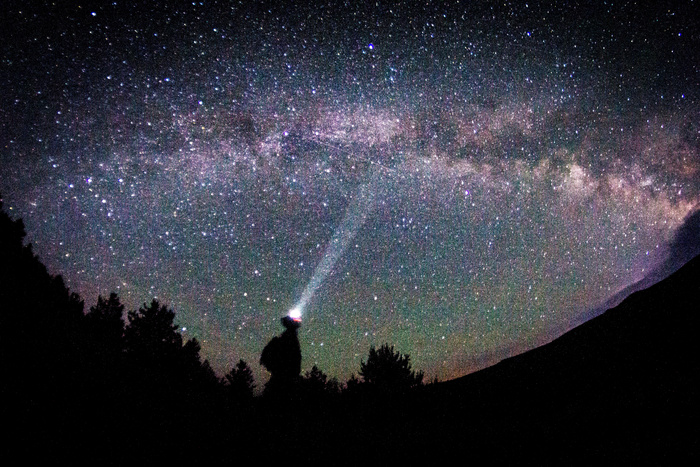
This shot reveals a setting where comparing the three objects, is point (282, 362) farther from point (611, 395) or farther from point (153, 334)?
point (153, 334)

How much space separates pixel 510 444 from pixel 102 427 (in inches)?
266

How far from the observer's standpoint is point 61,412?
394 centimetres

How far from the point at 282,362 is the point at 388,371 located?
16580mm

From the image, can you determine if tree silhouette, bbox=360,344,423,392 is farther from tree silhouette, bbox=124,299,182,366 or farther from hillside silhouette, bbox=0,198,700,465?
tree silhouette, bbox=124,299,182,366

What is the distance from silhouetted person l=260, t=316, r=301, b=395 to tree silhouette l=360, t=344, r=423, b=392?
15.0 metres

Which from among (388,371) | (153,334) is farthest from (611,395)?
(153,334)

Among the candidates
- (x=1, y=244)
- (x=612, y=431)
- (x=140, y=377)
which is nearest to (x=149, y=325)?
(x=1, y=244)

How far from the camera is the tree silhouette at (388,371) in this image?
22391mm

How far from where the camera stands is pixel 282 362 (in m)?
8.55

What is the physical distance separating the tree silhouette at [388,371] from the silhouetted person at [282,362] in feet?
Result: 49.2

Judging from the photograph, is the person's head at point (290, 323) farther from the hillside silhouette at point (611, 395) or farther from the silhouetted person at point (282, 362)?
the hillside silhouette at point (611, 395)

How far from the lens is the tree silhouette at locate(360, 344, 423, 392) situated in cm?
2239

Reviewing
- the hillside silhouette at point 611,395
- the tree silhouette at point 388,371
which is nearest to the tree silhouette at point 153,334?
the tree silhouette at point 388,371

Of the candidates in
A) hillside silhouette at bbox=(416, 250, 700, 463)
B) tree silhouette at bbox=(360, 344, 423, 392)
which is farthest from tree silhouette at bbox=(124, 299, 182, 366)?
hillside silhouette at bbox=(416, 250, 700, 463)
